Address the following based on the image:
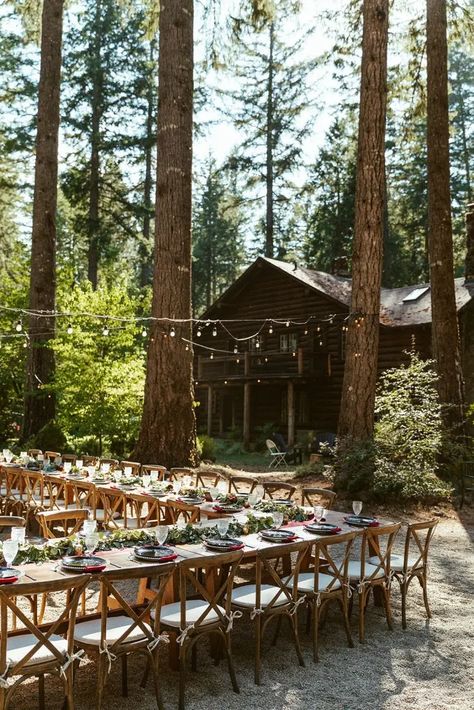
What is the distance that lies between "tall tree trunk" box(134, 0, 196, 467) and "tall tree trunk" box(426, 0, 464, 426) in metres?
5.62

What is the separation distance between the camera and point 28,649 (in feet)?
12.8

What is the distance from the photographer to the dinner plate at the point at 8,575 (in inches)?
156

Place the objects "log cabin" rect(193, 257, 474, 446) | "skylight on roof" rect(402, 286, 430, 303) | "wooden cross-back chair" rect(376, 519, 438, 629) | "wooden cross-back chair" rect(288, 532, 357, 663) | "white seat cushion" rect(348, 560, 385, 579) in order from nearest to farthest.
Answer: "wooden cross-back chair" rect(288, 532, 357, 663) → "white seat cushion" rect(348, 560, 385, 579) → "wooden cross-back chair" rect(376, 519, 438, 629) → "log cabin" rect(193, 257, 474, 446) → "skylight on roof" rect(402, 286, 430, 303)

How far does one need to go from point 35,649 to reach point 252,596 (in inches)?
76.0

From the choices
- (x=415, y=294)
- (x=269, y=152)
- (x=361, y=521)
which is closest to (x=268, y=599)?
(x=361, y=521)

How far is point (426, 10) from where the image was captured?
51.7ft

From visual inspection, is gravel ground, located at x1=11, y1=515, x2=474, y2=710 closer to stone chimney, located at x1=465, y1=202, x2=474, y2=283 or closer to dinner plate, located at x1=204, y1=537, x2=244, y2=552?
dinner plate, located at x1=204, y1=537, x2=244, y2=552

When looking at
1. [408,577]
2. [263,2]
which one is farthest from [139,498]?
[263,2]

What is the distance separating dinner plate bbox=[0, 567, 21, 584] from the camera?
13.0ft

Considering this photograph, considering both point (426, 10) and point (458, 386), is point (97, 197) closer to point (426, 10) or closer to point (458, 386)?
point (426, 10)

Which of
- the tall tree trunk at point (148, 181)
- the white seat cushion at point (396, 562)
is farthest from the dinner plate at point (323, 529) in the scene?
the tall tree trunk at point (148, 181)

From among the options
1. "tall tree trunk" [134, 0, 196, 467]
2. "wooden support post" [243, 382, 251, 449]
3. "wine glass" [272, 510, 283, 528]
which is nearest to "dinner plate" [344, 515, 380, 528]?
"wine glass" [272, 510, 283, 528]

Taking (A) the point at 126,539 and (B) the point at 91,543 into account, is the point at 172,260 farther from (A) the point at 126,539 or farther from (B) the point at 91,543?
(B) the point at 91,543

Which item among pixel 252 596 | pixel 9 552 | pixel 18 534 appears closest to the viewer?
pixel 9 552
